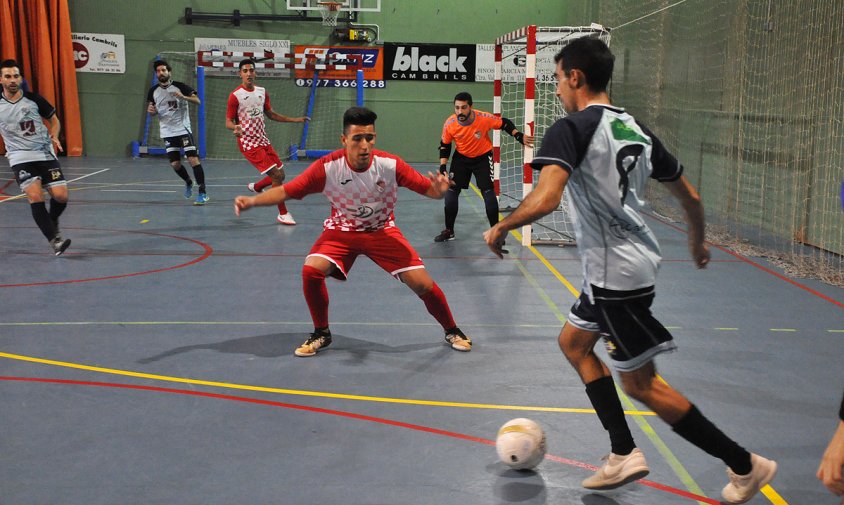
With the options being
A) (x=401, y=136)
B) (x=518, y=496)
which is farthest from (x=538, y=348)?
(x=401, y=136)

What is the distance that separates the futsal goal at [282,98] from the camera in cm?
2102

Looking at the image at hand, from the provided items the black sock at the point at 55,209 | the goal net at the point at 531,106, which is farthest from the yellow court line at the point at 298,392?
the goal net at the point at 531,106

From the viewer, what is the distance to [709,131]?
12.9 m

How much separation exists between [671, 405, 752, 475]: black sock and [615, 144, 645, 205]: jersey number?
36.9 inches

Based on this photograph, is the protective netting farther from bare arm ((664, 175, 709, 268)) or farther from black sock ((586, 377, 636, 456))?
black sock ((586, 377, 636, 456))

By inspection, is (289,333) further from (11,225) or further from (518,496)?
(11,225)

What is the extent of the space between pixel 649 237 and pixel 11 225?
32.6 feet

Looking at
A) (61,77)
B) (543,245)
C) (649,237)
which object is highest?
(61,77)

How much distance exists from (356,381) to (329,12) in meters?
17.3

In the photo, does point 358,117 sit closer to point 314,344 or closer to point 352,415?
point 314,344

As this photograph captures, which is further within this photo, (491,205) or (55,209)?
(491,205)

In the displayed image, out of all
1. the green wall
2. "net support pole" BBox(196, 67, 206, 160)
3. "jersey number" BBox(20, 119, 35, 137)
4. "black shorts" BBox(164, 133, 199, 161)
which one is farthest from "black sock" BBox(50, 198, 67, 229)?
the green wall

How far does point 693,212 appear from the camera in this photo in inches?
138

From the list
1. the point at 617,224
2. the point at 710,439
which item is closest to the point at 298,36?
the point at 617,224
